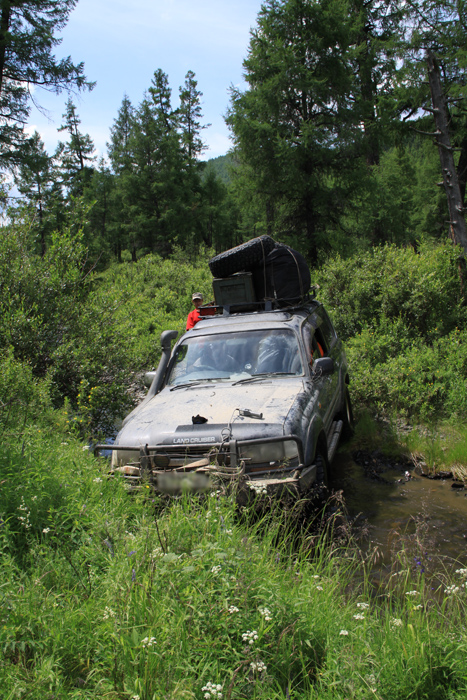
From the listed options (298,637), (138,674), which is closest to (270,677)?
(298,637)

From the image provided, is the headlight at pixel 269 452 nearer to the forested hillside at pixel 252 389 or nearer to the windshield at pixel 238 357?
the forested hillside at pixel 252 389

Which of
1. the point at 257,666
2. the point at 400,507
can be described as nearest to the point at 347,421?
the point at 400,507

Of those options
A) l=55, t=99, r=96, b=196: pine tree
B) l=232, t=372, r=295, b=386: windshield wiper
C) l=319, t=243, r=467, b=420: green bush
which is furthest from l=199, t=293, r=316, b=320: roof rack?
l=55, t=99, r=96, b=196: pine tree

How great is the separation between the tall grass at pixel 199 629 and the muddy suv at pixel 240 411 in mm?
803

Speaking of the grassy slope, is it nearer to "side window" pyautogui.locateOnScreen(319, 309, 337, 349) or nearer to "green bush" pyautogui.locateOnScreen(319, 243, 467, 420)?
"side window" pyautogui.locateOnScreen(319, 309, 337, 349)

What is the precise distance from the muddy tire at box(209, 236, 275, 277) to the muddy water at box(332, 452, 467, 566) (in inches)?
125

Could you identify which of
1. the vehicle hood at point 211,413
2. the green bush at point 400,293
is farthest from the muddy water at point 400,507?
the green bush at point 400,293

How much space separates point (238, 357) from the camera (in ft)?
18.2

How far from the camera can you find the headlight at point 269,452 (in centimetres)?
402

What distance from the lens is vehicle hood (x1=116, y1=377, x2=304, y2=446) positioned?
4105mm

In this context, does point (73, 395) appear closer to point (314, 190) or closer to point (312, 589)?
point (312, 589)

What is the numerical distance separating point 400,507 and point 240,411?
7.47ft

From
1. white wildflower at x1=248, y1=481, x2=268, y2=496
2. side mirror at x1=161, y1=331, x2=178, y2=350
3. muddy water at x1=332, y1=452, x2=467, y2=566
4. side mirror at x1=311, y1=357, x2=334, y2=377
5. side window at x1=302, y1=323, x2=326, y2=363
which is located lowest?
muddy water at x1=332, y1=452, x2=467, y2=566

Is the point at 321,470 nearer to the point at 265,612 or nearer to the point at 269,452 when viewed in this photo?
the point at 269,452
